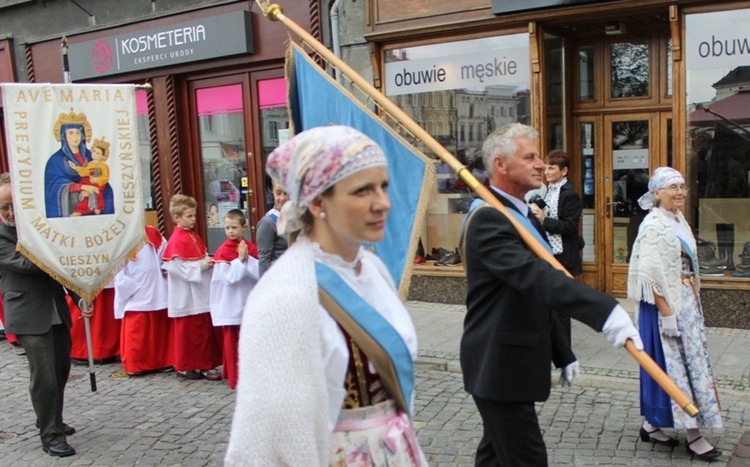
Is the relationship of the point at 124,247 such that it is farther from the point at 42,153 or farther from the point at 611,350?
the point at 611,350

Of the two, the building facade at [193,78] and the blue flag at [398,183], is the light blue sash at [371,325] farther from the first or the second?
the building facade at [193,78]

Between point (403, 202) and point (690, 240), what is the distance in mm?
2010

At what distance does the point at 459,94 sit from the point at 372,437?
7974 millimetres

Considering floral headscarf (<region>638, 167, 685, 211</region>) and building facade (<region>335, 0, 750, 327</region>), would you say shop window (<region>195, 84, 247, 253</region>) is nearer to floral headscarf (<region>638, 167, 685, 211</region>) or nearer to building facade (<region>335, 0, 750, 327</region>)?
building facade (<region>335, 0, 750, 327</region>)

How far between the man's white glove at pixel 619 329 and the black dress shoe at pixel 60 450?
4.01 meters

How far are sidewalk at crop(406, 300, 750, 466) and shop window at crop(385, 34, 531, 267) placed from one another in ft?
5.39

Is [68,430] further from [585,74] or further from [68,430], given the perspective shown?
[585,74]

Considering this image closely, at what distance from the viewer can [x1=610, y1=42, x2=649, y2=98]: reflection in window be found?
895cm

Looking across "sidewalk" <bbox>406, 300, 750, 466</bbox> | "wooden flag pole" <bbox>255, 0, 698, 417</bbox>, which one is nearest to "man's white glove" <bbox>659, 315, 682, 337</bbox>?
"sidewalk" <bbox>406, 300, 750, 466</bbox>

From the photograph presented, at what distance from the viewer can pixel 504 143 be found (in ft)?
11.2

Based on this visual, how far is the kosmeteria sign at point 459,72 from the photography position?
9138mm

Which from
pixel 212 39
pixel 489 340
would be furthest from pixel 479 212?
pixel 212 39

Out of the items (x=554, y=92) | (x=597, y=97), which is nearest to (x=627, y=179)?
(x=597, y=97)

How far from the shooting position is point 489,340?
132 inches
